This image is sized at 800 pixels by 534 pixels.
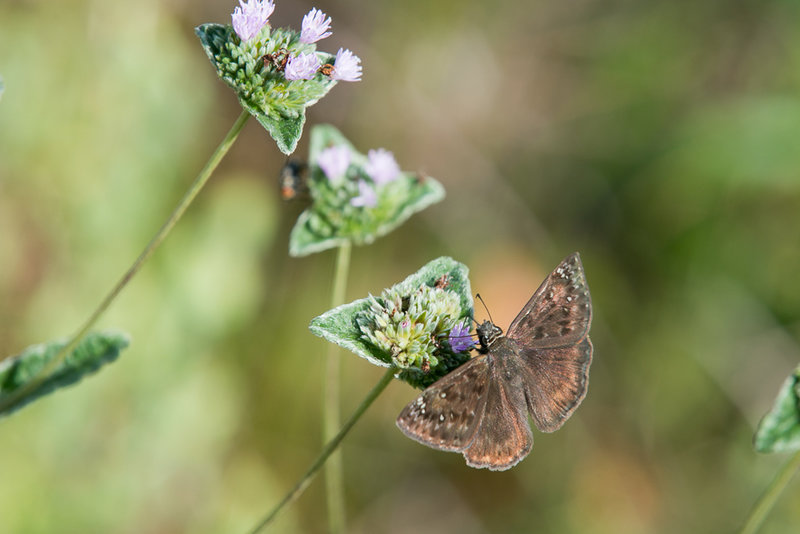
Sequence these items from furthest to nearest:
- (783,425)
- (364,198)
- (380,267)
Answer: (380,267), (364,198), (783,425)

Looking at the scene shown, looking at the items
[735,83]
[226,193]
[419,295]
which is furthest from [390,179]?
[735,83]

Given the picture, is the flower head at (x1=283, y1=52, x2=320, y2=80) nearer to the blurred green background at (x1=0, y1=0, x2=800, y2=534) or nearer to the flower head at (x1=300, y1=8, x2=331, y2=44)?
the flower head at (x1=300, y1=8, x2=331, y2=44)

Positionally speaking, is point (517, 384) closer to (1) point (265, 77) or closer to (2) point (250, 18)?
(1) point (265, 77)

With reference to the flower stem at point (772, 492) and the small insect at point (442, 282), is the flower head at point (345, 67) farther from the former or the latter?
the flower stem at point (772, 492)

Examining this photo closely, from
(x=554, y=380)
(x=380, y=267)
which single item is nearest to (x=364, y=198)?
(x=554, y=380)

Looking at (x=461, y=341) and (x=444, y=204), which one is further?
(x=444, y=204)

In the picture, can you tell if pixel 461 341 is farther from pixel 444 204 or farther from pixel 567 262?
pixel 444 204

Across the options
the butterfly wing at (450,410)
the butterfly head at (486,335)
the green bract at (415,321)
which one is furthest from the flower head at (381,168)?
the butterfly wing at (450,410)
